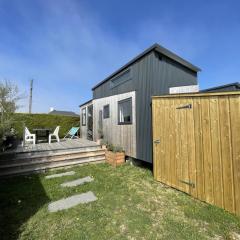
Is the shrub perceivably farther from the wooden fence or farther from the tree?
the wooden fence

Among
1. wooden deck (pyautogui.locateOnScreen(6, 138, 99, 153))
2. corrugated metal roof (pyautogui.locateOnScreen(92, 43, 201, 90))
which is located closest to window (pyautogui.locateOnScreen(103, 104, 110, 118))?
wooden deck (pyautogui.locateOnScreen(6, 138, 99, 153))

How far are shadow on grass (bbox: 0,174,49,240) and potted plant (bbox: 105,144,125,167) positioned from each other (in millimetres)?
2781

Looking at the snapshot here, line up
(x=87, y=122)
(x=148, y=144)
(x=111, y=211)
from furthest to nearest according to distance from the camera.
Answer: (x=87, y=122) < (x=148, y=144) < (x=111, y=211)

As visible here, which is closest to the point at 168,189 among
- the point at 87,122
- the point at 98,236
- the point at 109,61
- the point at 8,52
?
the point at 98,236

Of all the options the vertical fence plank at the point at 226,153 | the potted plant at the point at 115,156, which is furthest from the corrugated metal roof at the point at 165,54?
the potted plant at the point at 115,156

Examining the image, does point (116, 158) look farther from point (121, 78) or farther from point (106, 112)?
point (121, 78)

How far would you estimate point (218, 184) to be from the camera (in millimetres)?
3582

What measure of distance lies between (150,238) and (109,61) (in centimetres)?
1468

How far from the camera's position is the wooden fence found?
11.1 ft

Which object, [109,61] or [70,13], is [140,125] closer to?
[70,13]

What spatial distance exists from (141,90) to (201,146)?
321 cm

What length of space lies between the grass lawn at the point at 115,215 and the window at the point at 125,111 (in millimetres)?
2914

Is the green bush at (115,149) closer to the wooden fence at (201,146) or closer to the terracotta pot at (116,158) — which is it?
the terracotta pot at (116,158)

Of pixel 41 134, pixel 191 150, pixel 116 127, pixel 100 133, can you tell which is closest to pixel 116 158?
pixel 116 127
